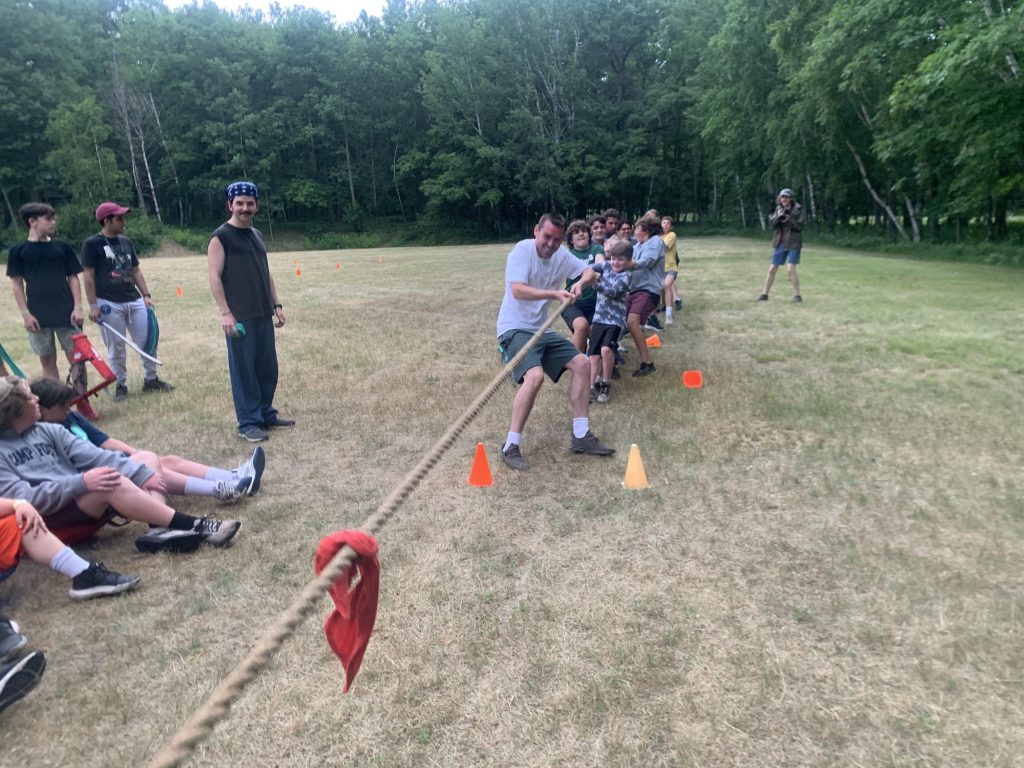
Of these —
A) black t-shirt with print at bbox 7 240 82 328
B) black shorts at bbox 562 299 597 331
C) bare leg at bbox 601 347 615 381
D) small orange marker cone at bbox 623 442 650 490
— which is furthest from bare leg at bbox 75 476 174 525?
black shorts at bbox 562 299 597 331

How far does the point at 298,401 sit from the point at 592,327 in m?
3.16

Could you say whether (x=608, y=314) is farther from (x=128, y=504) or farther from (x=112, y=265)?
(x=112, y=265)

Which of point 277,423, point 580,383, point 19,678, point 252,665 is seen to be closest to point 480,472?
point 580,383

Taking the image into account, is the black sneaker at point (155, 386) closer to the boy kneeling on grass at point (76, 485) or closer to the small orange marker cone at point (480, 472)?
the boy kneeling on grass at point (76, 485)

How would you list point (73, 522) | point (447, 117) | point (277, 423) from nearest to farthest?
point (73, 522), point (277, 423), point (447, 117)

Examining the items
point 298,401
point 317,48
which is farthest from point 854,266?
point 317,48

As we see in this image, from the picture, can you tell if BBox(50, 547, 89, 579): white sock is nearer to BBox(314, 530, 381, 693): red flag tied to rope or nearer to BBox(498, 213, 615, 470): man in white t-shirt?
BBox(314, 530, 381, 693): red flag tied to rope

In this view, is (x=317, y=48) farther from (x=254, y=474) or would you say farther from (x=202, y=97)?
(x=254, y=474)

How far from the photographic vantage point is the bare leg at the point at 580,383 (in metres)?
5.04

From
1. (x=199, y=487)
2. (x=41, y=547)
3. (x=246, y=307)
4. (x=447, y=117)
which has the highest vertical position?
(x=447, y=117)

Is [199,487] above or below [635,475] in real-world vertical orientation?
above

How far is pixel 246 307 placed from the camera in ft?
18.4

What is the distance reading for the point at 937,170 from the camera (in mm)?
23125

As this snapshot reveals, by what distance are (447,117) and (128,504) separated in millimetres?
46882
